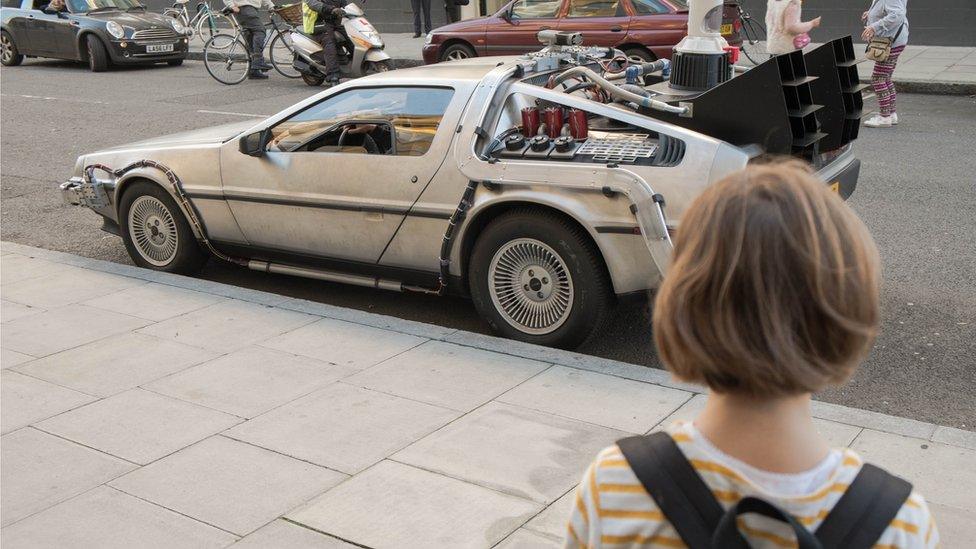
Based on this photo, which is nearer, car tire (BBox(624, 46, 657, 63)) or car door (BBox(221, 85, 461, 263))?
car door (BBox(221, 85, 461, 263))

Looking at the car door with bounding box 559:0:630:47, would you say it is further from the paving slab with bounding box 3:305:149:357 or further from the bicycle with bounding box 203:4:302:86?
the paving slab with bounding box 3:305:149:357

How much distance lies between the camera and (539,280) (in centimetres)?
562

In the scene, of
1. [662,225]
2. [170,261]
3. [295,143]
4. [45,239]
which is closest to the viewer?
[662,225]

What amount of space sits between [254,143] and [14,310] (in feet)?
6.19

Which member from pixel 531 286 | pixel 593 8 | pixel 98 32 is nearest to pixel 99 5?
pixel 98 32

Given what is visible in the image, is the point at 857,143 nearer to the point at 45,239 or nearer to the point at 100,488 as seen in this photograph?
the point at 45,239

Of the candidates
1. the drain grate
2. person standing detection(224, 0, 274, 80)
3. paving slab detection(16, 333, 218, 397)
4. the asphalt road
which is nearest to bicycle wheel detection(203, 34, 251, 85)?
person standing detection(224, 0, 274, 80)

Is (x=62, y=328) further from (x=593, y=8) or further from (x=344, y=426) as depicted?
(x=593, y=8)

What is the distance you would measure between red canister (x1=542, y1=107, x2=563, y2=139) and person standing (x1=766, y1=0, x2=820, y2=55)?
7.02 metres

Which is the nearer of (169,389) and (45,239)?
(169,389)

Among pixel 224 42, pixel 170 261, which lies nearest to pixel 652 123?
pixel 170 261

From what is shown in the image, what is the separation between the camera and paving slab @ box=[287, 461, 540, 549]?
3639 mm

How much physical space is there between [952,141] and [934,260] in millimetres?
4514

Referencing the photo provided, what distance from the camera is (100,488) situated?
4117 mm
